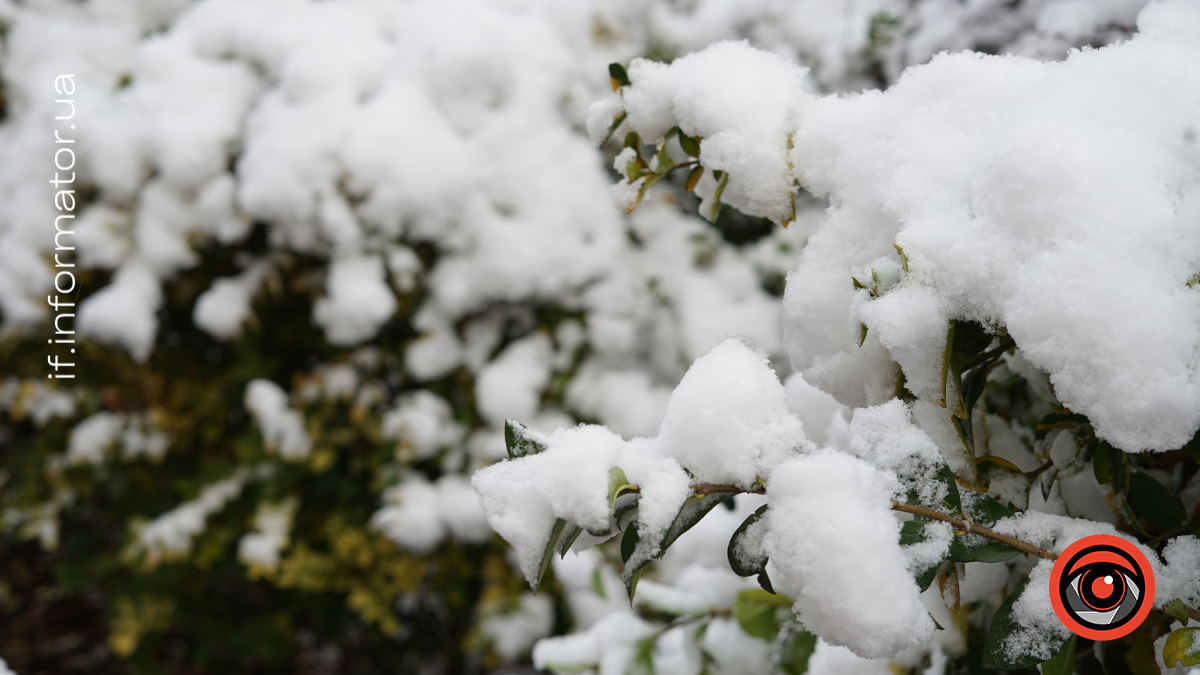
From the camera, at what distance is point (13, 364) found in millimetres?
1662

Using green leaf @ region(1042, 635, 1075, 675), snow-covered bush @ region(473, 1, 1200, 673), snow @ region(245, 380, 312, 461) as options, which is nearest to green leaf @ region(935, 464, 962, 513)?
snow-covered bush @ region(473, 1, 1200, 673)

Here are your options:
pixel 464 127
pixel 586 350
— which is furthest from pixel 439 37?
pixel 586 350

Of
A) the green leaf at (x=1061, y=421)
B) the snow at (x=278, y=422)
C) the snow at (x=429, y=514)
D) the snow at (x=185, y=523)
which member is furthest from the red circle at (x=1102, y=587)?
the snow at (x=185, y=523)

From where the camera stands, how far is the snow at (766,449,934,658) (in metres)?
0.38

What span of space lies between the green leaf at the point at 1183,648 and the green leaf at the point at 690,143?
47 centimetres

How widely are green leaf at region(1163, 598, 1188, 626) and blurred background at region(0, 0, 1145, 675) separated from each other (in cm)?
101

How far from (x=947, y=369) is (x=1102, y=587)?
16 cm

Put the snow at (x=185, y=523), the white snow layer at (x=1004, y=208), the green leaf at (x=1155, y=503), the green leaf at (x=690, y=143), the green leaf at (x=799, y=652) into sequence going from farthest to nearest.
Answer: the snow at (x=185, y=523) < the green leaf at (x=799, y=652) < the green leaf at (x=690, y=143) < the green leaf at (x=1155, y=503) < the white snow layer at (x=1004, y=208)

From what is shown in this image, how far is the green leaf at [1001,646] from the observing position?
0.42 metres

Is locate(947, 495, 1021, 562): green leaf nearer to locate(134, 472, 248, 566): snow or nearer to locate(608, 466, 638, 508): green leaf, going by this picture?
locate(608, 466, 638, 508): green leaf

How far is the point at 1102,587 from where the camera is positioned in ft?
1.36

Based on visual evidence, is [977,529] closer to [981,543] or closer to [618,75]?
[981,543]

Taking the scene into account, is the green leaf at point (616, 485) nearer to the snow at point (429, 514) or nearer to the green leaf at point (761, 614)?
the green leaf at point (761, 614)

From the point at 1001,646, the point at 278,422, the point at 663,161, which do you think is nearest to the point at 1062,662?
the point at 1001,646
